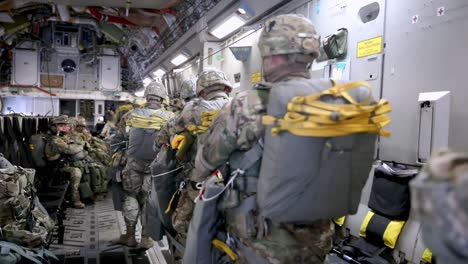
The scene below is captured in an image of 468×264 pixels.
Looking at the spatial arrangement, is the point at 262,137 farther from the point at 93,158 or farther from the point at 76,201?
the point at 93,158

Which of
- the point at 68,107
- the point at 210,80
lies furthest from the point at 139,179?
the point at 68,107

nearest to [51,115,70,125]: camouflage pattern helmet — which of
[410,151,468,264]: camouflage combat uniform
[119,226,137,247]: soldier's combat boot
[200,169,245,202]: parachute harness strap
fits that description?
[119,226,137,247]: soldier's combat boot

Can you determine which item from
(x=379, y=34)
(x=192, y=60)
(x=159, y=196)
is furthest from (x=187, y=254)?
(x=192, y=60)

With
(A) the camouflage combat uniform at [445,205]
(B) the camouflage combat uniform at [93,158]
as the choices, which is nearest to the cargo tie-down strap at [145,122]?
(B) the camouflage combat uniform at [93,158]

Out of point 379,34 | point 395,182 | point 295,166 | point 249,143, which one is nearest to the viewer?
point 295,166

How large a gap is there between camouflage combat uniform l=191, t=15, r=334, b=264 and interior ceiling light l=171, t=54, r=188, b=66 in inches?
264

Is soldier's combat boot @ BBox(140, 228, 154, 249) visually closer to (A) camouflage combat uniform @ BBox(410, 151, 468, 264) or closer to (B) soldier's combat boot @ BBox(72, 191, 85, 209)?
(B) soldier's combat boot @ BBox(72, 191, 85, 209)

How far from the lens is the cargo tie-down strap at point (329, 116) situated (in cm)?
175

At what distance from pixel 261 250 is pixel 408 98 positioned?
1790mm

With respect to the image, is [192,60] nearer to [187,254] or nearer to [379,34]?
[379,34]

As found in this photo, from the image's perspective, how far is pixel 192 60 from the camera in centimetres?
845

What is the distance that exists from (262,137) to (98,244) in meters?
3.77

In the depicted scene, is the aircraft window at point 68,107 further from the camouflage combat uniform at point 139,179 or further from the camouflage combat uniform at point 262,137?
the camouflage combat uniform at point 262,137

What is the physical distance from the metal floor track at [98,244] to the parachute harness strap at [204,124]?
197 centimetres
